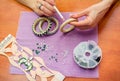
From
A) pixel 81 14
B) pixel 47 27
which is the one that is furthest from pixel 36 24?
pixel 81 14

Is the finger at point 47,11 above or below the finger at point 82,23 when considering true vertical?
above

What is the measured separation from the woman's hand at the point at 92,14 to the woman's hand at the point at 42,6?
11cm

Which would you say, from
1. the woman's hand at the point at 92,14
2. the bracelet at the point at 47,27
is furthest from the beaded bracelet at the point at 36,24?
the woman's hand at the point at 92,14

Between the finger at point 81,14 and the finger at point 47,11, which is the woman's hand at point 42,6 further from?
the finger at point 81,14

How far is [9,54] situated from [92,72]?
32cm

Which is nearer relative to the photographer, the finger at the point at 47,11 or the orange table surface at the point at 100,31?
the orange table surface at the point at 100,31

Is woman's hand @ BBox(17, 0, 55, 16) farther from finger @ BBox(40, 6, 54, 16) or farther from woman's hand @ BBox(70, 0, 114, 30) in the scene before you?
woman's hand @ BBox(70, 0, 114, 30)

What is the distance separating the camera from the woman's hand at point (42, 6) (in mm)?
877

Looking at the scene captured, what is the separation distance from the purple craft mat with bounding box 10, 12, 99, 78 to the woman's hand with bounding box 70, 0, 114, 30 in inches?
1.5

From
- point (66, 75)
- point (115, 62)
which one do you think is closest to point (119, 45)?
point (115, 62)

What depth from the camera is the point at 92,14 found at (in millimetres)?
821

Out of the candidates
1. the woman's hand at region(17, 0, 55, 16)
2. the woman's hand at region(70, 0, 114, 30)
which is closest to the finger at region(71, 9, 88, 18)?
the woman's hand at region(70, 0, 114, 30)

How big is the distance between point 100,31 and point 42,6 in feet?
0.80

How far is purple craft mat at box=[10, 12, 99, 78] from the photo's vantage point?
778 mm
